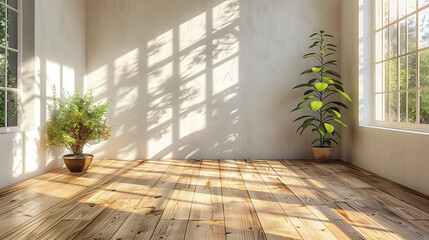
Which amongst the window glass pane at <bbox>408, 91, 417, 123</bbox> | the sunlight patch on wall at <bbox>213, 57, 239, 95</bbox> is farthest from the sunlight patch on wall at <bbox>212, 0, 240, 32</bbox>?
the window glass pane at <bbox>408, 91, 417, 123</bbox>

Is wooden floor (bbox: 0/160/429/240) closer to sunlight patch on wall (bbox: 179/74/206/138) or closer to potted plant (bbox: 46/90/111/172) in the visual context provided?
potted plant (bbox: 46/90/111/172)

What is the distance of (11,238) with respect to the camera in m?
1.96

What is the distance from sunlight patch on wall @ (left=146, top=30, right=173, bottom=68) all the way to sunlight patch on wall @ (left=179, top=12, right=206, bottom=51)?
0.16 m

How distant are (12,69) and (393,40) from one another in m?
4.00

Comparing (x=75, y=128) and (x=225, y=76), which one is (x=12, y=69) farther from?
(x=225, y=76)

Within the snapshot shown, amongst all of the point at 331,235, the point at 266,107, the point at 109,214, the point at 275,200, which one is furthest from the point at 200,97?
the point at 331,235

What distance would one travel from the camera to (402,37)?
12.0 ft

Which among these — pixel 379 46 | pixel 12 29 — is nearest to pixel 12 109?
pixel 12 29

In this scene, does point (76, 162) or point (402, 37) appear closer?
point (402, 37)

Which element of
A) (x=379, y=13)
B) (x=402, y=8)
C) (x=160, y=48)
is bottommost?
(x=160, y=48)

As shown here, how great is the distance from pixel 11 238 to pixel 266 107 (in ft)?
12.1

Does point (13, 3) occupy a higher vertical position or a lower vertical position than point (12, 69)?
higher

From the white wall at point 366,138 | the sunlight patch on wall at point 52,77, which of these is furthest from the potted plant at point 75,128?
the white wall at point 366,138

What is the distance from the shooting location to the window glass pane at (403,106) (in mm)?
3594
